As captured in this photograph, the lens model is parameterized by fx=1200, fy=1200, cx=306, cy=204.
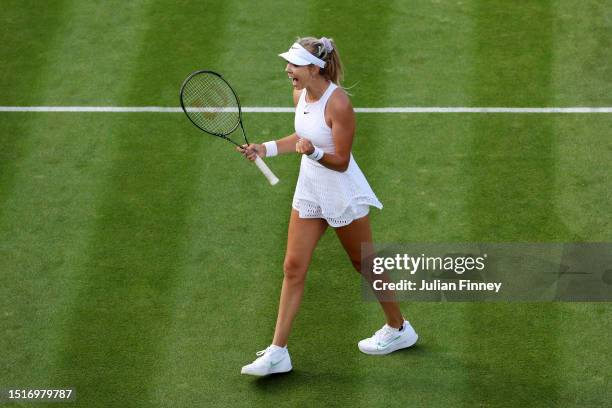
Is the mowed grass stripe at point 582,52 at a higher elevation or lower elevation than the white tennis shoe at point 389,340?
higher

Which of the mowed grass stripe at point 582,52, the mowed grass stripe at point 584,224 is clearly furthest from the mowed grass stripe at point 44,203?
the mowed grass stripe at point 582,52

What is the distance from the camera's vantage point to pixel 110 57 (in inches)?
472

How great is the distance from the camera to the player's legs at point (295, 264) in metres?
8.42

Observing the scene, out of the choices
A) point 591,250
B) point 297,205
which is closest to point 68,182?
point 297,205

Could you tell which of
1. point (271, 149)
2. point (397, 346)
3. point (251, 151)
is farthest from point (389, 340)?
point (251, 151)

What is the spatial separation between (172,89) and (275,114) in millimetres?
1092

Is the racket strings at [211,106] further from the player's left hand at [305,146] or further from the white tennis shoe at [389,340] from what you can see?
the white tennis shoe at [389,340]

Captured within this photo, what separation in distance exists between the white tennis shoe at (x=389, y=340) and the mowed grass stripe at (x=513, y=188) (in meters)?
0.44

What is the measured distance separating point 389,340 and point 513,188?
7.07ft

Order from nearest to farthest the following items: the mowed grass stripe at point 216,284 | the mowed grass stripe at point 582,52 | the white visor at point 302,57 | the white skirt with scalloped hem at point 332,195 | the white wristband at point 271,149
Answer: the white visor at point 302,57
the white skirt with scalloped hem at point 332,195
the white wristband at point 271,149
the mowed grass stripe at point 216,284
the mowed grass stripe at point 582,52

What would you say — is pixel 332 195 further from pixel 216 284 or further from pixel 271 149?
pixel 216 284

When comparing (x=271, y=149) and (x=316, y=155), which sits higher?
(x=316, y=155)

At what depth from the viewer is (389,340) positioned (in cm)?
880

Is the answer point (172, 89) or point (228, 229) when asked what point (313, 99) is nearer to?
point (228, 229)
